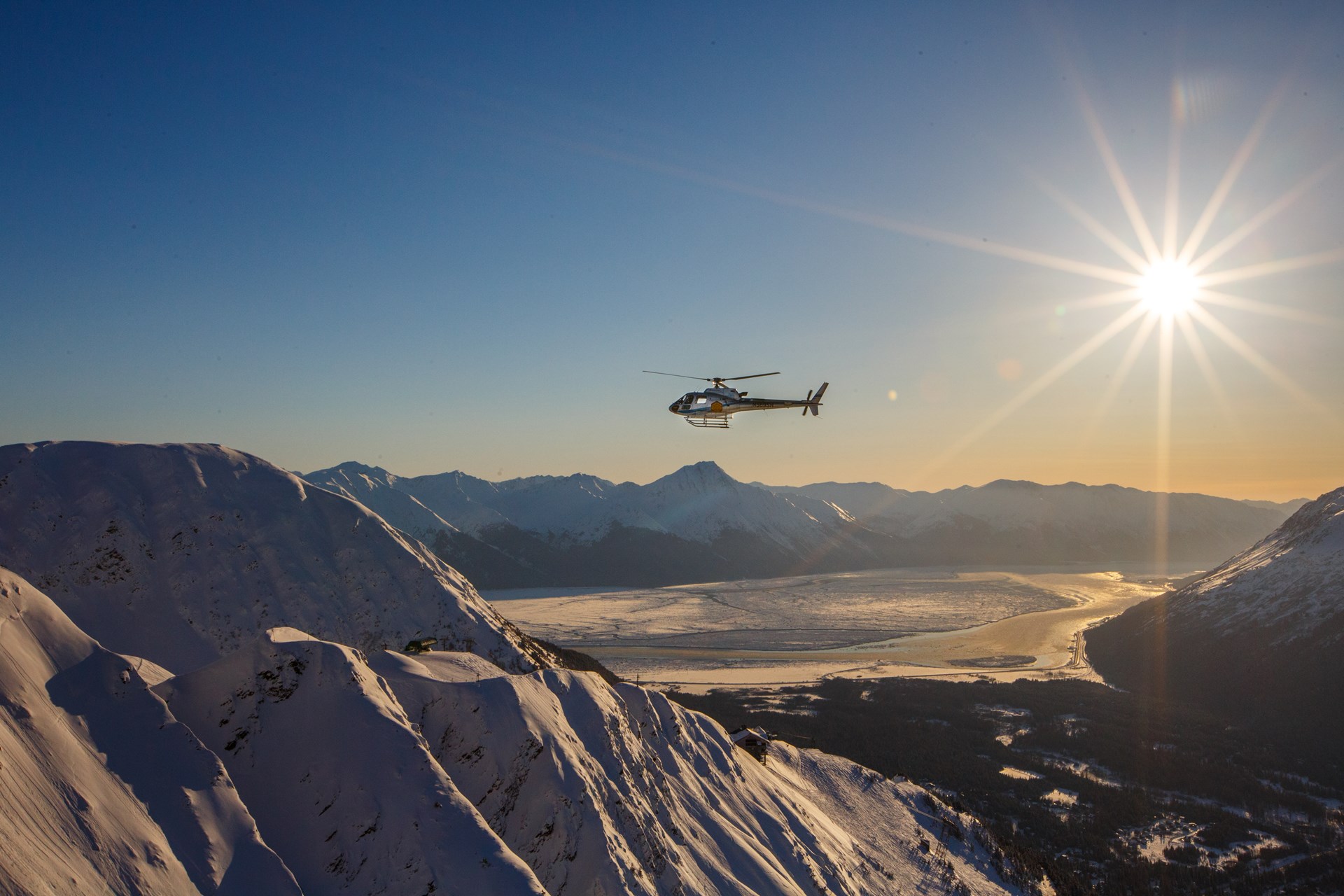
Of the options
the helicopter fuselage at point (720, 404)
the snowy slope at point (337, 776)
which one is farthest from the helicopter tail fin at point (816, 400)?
the snowy slope at point (337, 776)

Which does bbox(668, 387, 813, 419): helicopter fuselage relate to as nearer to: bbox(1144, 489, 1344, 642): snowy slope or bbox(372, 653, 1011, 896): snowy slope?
bbox(372, 653, 1011, 896): snowy slope

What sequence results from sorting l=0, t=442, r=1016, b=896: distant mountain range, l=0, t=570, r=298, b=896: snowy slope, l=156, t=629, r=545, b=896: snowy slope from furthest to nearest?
1. l=156, t=629, r=545, b=896: snowy slope
2. l=0, t=442, r=1016, b=896: distant mountain range
3. l=0, t=570, r=298, b=896: snowy slope

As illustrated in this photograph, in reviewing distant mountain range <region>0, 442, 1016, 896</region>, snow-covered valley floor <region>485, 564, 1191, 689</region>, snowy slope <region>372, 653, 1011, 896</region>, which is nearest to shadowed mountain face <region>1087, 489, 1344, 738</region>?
snow-covered valley floor <region>485, 564, 1191, 689</region>

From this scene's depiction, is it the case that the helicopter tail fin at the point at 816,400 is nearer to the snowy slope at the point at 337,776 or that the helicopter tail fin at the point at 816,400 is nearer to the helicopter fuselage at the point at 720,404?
the helicopter fuselage at the point at 720,404

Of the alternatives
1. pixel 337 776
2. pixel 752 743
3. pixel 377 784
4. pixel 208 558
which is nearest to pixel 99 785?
pixel 337 776

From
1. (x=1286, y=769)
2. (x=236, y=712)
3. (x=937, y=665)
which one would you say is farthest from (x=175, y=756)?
(x=937, y=665)
